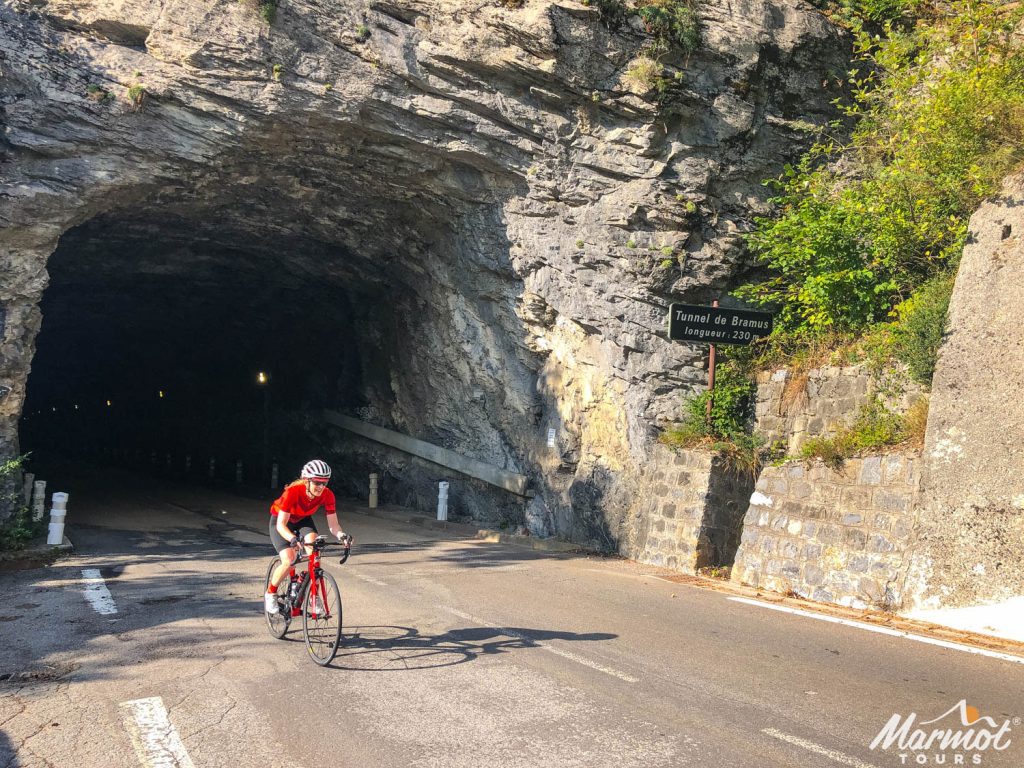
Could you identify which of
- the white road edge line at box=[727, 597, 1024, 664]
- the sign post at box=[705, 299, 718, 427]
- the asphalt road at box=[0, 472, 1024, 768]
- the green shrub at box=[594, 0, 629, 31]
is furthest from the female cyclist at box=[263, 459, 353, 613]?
the green shrub at box=[594, 0, 629, 31]

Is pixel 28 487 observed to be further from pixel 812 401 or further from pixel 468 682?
pixel 812 401

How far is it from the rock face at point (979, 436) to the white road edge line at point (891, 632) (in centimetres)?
82

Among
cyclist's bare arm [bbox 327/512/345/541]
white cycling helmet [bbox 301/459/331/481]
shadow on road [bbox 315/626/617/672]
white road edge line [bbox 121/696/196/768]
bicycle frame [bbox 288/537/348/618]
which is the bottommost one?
white road edge line [bbox 121/696/196/768]

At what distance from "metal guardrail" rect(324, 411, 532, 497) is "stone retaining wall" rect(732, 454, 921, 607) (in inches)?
250

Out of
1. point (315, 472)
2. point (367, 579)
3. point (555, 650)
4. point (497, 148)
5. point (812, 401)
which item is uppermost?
point (497, 148)

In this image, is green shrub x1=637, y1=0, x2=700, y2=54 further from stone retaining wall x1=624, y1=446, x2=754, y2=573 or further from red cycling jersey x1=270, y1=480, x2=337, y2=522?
red cycling jersey x1=270, y1=480, x2=337, y2=522

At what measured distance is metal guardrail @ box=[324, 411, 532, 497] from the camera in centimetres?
1689

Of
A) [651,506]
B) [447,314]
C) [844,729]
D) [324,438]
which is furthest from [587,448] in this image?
[324,438]

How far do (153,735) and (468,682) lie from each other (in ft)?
6.80

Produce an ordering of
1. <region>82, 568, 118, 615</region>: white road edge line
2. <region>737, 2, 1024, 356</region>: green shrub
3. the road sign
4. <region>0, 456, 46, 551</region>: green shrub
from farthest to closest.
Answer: the road sign < <region>0, 456, 46, 551</region>: green shrub < <region>737, 2, 1024, 356</region>: green shrub < <region>82, 568, 118, 615</region>: white road edge line

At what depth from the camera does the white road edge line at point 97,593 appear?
331 inches

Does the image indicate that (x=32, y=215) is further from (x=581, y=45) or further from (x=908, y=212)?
(x=908, y=212)

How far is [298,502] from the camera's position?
24.0ft

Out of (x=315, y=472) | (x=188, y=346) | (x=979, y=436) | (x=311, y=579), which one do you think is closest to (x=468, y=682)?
(x=311, y=579)
